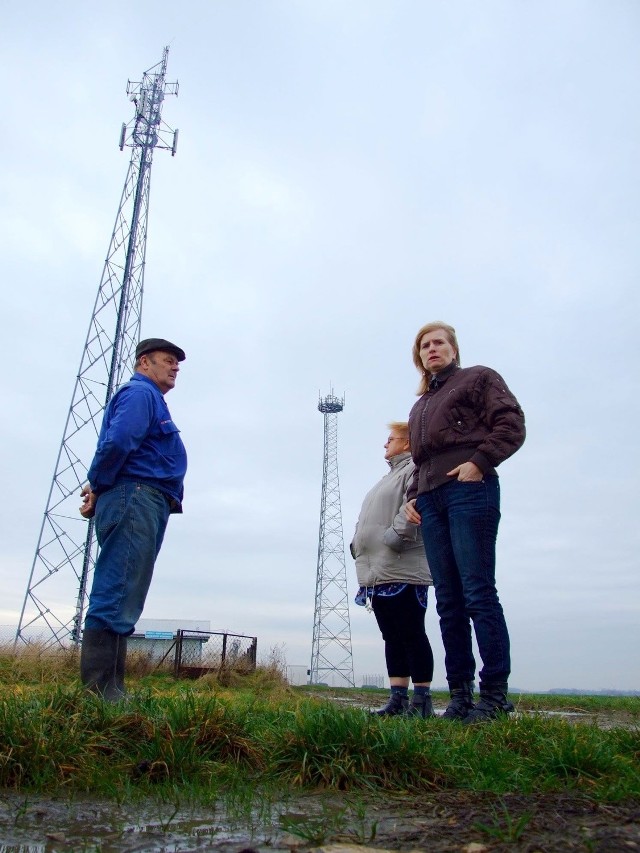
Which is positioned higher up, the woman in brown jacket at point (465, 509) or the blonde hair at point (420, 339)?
the blonde hair at point (420, 339)

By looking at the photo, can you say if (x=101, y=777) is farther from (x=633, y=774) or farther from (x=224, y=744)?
(x=633, y=774)

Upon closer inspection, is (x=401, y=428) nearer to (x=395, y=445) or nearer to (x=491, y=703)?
(x=395, y=445)

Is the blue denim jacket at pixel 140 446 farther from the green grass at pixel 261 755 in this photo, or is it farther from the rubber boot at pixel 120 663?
the green grass at pixel 261 755

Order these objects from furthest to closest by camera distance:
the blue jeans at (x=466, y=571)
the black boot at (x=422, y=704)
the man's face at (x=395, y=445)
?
the man's face at (x=395, y=445)
the black boot at (x=422, y=704)
the blue jeans at (x=466, y=571)

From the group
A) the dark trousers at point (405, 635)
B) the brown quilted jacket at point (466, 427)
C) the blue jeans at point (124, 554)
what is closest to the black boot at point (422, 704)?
the dark trousers at point (405, 635)

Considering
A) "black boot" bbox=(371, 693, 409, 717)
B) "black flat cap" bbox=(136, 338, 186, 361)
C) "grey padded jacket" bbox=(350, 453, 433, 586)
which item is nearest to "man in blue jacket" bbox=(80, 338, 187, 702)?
"black flat cap" bbox=(136, 338, 186, 361)

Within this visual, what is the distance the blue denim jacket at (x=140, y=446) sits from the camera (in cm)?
393

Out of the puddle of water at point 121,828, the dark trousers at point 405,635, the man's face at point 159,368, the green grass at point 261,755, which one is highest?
the man's face at point 159,368

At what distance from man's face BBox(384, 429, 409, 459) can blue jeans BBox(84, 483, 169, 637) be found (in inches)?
75.0

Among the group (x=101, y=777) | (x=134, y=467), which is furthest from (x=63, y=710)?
(x=134, y=467)

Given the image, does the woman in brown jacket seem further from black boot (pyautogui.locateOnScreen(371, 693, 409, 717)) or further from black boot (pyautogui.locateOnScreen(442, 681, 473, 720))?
black boot (pyautogui.locateOnScreen(371, 693, 409, 717))

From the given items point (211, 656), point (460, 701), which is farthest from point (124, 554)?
point (211, 656)

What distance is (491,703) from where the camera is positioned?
3.70 metres

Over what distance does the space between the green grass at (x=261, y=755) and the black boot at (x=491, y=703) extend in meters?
0.78
